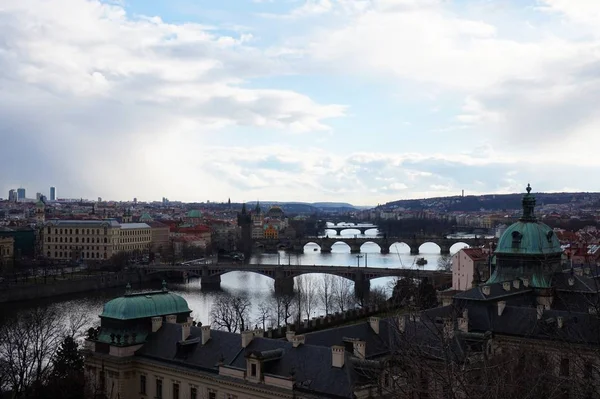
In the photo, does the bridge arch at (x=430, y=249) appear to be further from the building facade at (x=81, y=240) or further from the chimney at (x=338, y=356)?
the chimney at (x=338, y=356)

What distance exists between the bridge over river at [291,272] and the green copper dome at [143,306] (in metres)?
38.0

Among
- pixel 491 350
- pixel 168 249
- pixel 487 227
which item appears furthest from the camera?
pixel 487 227

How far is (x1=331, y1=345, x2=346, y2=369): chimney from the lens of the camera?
19734 millimetres

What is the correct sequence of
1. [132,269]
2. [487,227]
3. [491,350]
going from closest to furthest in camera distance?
1. [491,350]
2. [132,269]
3. [487,227]

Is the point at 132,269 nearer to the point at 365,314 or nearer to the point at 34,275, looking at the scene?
the point at 34,275

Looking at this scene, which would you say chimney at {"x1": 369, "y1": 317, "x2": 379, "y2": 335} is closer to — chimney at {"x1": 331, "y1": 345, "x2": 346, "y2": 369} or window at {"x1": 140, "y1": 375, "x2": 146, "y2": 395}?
chimney at {"x1": 331, "y1": 345, "x2": 346, "y2": 369}

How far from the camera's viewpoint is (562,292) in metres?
30.0

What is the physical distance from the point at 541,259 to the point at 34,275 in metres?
55.6

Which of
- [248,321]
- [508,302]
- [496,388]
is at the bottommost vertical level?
[248,321]

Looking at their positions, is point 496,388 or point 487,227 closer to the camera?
point 496,388

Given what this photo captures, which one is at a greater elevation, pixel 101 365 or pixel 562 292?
pixel 562 292

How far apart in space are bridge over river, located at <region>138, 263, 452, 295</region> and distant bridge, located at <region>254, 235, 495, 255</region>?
33887mm

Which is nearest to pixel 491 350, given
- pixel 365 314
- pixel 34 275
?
pixel 365 314

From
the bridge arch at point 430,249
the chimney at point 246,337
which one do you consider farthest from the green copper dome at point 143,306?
the bridge arch at point 430,249
